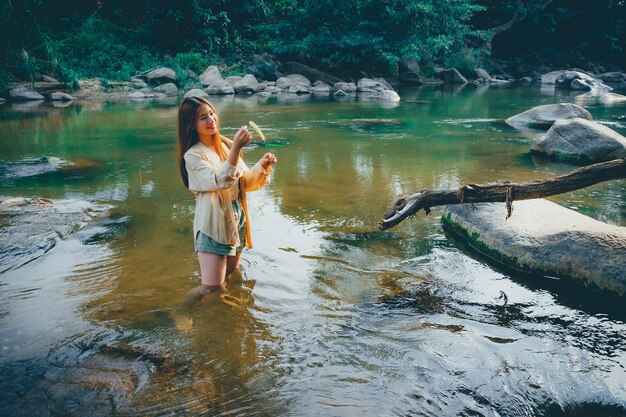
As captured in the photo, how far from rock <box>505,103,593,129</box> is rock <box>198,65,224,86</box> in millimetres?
14879

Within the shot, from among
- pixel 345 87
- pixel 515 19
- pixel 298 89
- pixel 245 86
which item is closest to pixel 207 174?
pixel 245 86

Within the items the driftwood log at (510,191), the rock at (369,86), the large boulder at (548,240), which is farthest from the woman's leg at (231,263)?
the rock at (369,86)

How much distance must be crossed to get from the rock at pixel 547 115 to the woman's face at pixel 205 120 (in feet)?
35.7

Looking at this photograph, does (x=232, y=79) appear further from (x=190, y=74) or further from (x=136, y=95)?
(x=136, y=95)

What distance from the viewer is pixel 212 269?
3691 mm

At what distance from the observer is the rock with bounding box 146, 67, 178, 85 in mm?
23328

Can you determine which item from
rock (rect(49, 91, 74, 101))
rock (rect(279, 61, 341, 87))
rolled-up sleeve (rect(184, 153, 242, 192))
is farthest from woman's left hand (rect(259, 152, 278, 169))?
rock (rect(279, 61, 341, 87))

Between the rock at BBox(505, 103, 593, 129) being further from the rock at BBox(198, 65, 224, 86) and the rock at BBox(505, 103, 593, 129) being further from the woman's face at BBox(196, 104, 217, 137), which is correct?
the rock at BBox(198, 65, 224, 86)

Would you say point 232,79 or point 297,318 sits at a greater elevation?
point 232,79

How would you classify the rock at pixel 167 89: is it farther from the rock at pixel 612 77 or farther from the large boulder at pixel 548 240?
the rock at pixel 612 77

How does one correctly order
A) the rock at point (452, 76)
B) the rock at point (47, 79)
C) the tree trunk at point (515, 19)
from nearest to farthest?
the rock at point (47, 79) < the rock at point (452, 76) < the tree trunk at point (515, 19)

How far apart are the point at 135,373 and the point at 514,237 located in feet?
11.2

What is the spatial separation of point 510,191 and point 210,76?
22.0m

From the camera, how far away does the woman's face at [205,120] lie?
3455 mm
